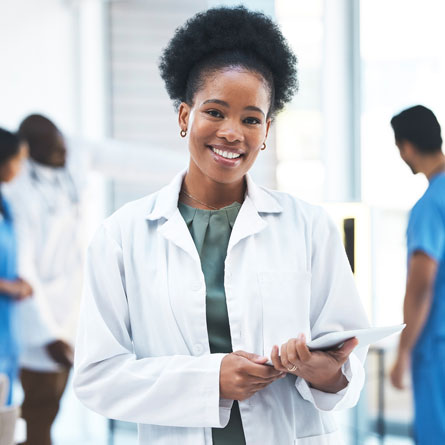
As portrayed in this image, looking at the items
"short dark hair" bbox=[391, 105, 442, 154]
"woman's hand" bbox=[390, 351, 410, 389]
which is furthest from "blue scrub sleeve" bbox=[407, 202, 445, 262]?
"woman's hand" bbox=[390, 351, 410, 389]

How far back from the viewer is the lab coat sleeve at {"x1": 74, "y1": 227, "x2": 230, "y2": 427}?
123 cm

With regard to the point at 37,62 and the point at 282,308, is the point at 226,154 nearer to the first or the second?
the point at 282,308

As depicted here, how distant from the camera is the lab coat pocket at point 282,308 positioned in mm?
1280

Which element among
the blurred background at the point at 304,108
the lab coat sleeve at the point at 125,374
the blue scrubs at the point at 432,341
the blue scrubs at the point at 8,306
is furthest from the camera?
the blue scrubs at the point at 8,306

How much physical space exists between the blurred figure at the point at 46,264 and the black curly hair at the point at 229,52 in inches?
88.6

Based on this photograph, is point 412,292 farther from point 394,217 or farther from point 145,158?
point 145,158

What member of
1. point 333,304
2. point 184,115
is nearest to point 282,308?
point 333,304

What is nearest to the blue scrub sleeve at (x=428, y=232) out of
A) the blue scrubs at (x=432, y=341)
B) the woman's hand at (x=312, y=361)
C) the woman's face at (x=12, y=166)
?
the blue scrubs at (x=432, y=341)

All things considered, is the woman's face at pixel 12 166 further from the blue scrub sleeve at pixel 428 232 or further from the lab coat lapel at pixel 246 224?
the lab coat lapel at pixel 246 224

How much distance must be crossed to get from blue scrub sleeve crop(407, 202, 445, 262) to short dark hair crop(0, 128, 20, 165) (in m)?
1.98

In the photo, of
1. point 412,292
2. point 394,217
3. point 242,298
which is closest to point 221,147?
point 242,298

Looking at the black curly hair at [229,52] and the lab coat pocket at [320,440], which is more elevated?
the black curly hair at [229,52]

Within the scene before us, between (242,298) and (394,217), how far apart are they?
6.80 ft

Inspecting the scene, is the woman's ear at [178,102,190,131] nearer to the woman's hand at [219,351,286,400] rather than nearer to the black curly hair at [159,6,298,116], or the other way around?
the black curly hair at [159,6,298,116]
